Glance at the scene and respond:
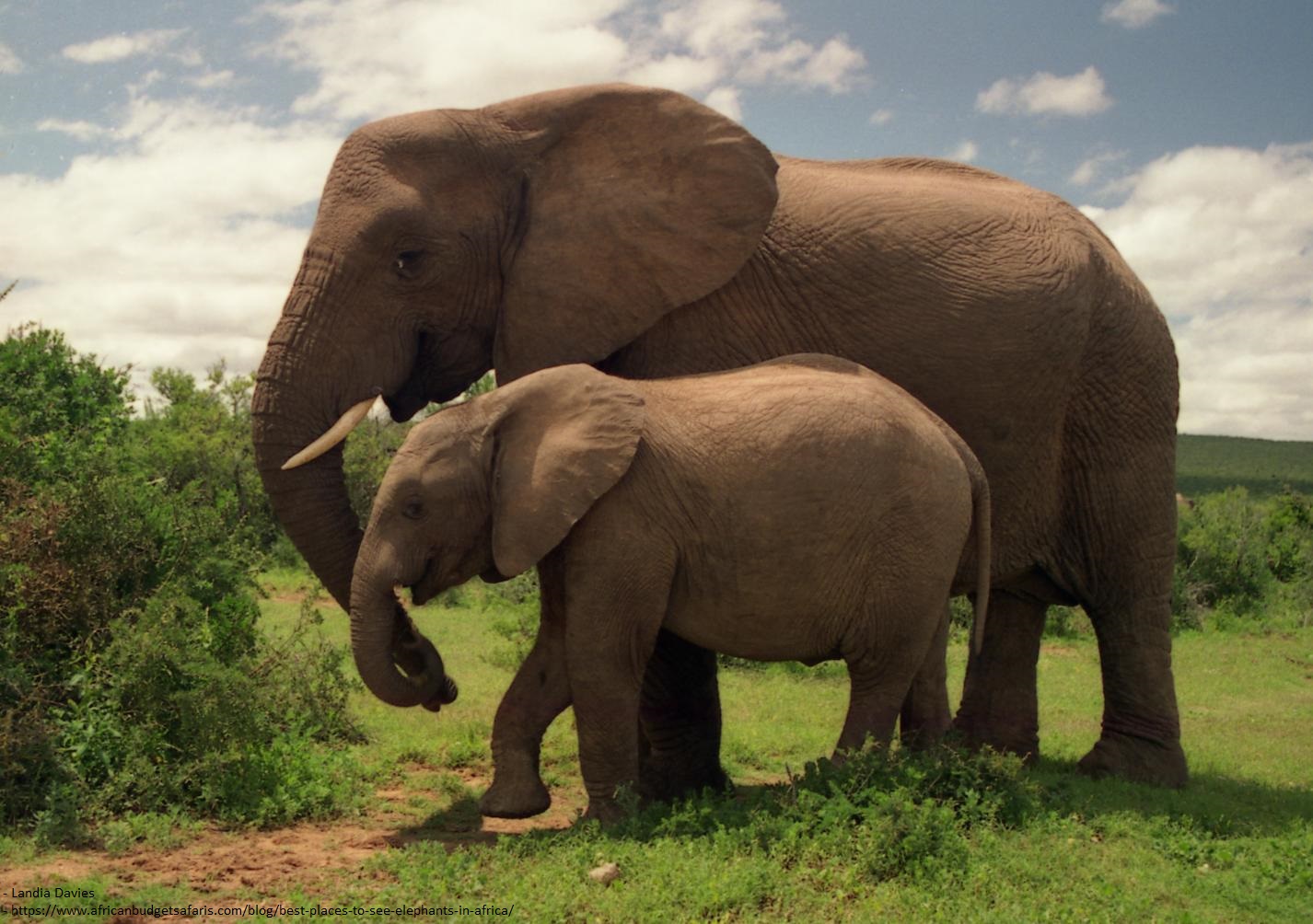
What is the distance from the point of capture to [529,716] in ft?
19.7

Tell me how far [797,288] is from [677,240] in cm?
65

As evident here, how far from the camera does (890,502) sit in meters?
5.86

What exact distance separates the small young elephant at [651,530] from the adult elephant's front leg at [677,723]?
991 mm

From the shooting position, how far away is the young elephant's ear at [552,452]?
5656mm

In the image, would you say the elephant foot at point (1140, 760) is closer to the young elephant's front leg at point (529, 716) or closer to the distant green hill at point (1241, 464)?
the young elephant's front leg at point (529, 716)

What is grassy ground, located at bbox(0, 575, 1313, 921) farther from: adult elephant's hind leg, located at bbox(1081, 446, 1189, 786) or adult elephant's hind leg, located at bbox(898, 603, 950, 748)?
adult elephant's hind leg, located at bbox(898, 603, 950, 748)

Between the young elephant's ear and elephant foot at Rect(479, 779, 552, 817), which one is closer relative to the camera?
the young elephant's ear

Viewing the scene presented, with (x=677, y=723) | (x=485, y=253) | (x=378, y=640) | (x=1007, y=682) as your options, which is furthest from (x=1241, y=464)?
(x=378, y=640)

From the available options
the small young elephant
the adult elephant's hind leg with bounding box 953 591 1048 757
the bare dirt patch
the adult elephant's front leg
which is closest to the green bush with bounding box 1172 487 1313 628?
the adult elephant's hind leg with bounding box 953 591 1048 757

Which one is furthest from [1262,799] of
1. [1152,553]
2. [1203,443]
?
[1203,443]

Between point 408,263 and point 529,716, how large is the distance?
2.22m

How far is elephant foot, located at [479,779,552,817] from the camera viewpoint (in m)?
5.98

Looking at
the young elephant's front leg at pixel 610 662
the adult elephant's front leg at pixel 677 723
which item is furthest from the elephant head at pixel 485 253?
the adult elephant's front leg at pixel 677 723

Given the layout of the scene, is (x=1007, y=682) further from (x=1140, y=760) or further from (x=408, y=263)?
(x=408, y=263)
